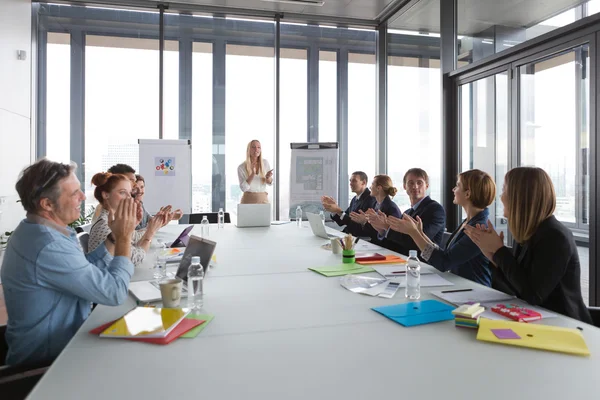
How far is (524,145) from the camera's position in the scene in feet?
13.7

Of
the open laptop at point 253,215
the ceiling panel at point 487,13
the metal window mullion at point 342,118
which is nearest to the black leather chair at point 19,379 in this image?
the open laptop at point 253,215

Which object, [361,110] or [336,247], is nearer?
[336,247]

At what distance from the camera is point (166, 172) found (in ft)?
21.3

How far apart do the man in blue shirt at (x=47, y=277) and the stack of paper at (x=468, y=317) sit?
1253mm

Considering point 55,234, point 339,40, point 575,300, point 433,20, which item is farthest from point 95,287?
point 339,40

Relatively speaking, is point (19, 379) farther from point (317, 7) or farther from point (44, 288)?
point (317, 7)

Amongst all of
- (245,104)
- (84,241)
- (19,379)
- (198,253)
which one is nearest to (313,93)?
(245,104)

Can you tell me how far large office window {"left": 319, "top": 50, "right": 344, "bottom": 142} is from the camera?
7.06 meters

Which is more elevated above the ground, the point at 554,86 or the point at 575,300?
the point at 554,86

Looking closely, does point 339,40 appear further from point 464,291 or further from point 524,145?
point 464,291

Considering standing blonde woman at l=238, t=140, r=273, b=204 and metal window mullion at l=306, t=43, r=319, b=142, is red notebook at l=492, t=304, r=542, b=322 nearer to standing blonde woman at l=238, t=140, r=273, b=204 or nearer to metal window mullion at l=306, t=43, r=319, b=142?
standing blonde woman at l=238, t=140, r=273, b=204

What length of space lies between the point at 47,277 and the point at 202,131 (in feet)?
17.8

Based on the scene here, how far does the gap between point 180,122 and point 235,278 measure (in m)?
4.92

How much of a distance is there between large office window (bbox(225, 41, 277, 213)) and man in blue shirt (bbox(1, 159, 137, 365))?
5071mm
